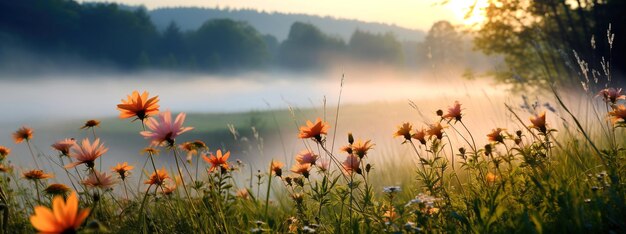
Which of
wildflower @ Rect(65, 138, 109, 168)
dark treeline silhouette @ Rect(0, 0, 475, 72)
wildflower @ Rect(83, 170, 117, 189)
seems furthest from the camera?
dark treeline silhouette @ Rect(0, 0, 475, 72)

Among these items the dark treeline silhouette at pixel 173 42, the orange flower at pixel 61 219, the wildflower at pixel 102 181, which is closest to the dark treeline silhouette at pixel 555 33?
the wildflower at pixel 102 181

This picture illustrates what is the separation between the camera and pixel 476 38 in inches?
722

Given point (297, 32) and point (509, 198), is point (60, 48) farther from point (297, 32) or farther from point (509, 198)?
point (509, 198)

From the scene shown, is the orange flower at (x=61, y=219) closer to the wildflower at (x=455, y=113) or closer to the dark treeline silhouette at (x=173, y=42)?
the wildflower at (x=455, y=113)

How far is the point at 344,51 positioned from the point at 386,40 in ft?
29.5

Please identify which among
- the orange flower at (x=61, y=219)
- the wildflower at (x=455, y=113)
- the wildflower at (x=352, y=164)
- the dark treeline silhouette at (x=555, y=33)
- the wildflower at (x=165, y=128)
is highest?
the dark treeline silhouette at (x=555, y=33)

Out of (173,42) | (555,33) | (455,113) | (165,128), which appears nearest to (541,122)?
(455,113)

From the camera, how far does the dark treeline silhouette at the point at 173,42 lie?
62.5 meters

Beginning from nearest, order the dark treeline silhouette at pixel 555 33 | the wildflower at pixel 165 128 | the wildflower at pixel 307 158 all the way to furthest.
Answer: the wildflower at pixel 165 128 < the wildflower at pixel 307 158 < the dark treeline silhouette at pixel 555 33

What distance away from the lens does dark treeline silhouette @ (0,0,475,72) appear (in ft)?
205

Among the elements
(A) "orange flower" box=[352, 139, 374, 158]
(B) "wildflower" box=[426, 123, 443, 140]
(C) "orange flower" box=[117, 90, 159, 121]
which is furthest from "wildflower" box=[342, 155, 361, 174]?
(C) "orange flower" box=[117, 90, 159, 121]

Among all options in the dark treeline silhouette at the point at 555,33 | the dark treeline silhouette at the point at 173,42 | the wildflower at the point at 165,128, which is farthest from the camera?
the dark treeline silhouette at the point at 173,42

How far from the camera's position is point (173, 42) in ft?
262

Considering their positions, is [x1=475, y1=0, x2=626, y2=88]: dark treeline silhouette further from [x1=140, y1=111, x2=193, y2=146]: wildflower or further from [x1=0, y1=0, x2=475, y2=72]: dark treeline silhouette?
[x1=0, y1=0, x2=475, y2=72]: dark treeline silhouette
